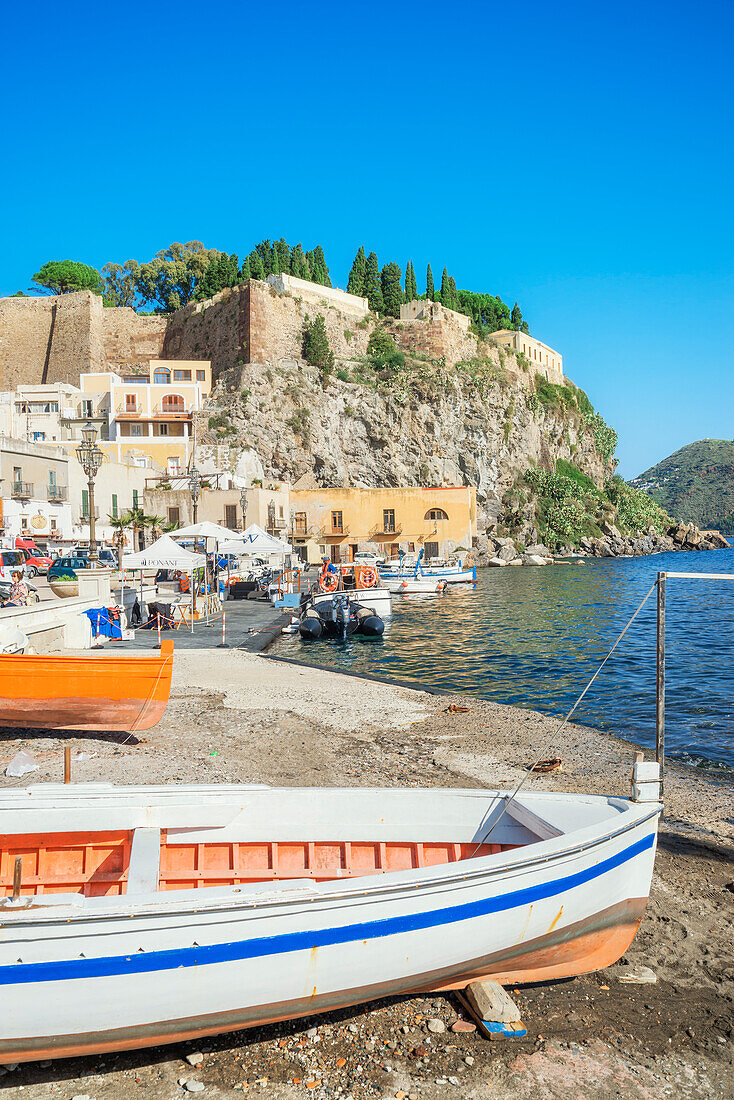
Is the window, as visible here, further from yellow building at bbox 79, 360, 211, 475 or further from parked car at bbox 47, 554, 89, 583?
parked car at bbox 47, 554, 89, 583

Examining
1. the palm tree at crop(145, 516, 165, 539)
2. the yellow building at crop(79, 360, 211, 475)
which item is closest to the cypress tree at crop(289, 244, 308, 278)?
the yellow building at crop(79, 360, 211, 475)

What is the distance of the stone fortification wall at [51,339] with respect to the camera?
58156 millimetres

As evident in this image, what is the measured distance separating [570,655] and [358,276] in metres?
63.4

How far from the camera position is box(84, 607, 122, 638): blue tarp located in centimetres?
1411

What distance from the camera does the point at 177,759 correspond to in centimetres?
821

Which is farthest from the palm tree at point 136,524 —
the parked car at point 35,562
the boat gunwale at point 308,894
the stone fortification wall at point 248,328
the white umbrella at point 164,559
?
Answer: the boat gunwale at point 308,894

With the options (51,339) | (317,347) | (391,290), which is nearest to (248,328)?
(317,347)

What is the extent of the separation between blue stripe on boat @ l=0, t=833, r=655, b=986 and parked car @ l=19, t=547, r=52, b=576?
24829 mm

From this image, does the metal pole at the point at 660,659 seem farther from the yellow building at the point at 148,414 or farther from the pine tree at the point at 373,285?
the pine tree at the point at 373,285

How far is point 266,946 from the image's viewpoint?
3270 mm

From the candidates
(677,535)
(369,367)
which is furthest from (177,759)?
(677,535)

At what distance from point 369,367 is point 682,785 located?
59.8 meters

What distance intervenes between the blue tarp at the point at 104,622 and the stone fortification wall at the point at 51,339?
4864 centimetres

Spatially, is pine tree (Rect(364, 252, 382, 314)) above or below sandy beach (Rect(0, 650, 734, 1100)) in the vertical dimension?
above
